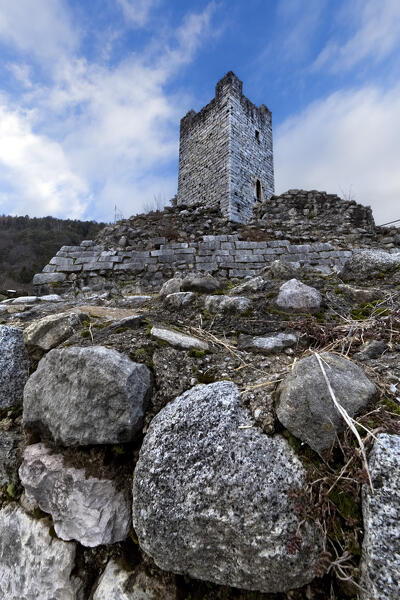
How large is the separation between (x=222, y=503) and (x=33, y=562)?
2.53ft

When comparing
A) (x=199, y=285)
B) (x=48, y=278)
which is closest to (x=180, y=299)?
(x=199, y=285)

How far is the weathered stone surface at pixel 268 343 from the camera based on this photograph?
1.53 meters

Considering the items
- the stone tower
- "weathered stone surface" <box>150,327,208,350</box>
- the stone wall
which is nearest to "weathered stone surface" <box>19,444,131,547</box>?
"weathered stone surface" <box>150,327,208,350</box>

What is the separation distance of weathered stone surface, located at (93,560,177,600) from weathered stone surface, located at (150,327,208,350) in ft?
2.74

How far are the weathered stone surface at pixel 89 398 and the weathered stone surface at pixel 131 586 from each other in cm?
38

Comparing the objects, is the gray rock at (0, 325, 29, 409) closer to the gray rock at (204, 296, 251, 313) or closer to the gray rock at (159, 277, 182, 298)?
the gray rock at (204, 296, 251, 313)

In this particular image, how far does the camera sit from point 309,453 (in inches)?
34.9

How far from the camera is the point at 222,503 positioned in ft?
2.72

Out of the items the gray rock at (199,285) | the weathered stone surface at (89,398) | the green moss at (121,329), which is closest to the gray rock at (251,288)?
the gray rock at (199,285)

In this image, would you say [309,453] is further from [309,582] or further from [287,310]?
[287,310]

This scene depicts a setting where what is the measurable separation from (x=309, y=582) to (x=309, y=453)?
0.29m

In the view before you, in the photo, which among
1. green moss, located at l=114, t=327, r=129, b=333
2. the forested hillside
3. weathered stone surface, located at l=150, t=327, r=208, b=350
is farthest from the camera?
the forested hillside

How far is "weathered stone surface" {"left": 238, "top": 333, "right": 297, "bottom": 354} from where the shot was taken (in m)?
1.53

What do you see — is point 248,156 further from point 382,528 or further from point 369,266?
point 382,528
